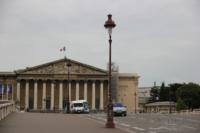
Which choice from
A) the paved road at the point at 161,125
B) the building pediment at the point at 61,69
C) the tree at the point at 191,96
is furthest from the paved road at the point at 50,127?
the tree at the point at 191,96

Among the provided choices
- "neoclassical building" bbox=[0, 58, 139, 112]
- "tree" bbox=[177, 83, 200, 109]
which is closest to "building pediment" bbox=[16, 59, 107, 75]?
"neoclassical building" bbox=[0, 58, 139, 112]

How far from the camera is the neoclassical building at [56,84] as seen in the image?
15450 cm

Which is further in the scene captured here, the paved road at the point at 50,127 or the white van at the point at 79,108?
the white van at the point at 79,108

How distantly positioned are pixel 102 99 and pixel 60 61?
55.8 feet

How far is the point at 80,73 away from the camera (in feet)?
514

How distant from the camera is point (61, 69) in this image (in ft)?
510

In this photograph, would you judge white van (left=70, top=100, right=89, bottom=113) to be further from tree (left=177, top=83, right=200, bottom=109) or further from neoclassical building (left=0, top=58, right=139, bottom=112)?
tree (left=177, top=83, right=200, bottom=109)

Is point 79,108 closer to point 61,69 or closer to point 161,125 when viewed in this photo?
point 161,125

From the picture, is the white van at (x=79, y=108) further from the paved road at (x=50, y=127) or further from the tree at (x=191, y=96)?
the tree at (x=191, y=96)

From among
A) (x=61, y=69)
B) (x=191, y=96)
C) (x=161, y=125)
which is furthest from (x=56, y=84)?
(x=161, y=125)

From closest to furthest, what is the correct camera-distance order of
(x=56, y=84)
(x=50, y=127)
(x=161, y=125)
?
(x=50, y=127) < (x=161, y=125) < (x=56, y=84)

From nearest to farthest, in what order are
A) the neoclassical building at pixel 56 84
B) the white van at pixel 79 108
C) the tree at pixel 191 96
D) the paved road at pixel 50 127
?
the paved road at pixel 50 127, the white van at pixel 79 108, the neoclassical building at pixel 56 84, the tree at pixel 191 96

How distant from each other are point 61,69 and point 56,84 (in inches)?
185

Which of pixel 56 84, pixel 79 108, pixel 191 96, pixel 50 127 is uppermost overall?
pixel 56 84
